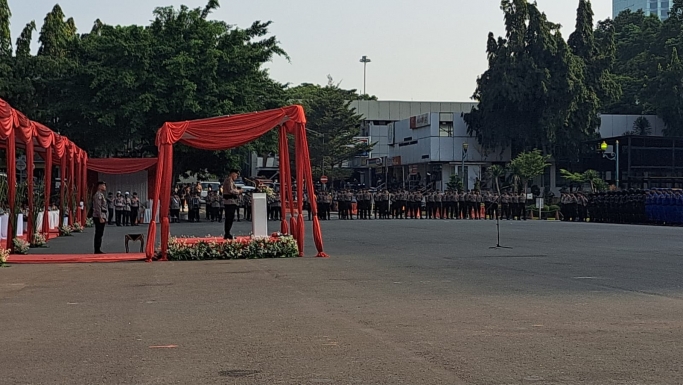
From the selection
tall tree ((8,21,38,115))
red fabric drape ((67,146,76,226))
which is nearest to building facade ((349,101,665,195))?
tall tree ((8,21,38,115))

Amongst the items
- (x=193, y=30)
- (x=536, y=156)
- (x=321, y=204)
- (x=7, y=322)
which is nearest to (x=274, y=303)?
(x=7, y=322)

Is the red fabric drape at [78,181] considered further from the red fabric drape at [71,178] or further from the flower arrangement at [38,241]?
the flower arrangement at [38,241]

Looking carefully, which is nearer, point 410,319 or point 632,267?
point 410,319

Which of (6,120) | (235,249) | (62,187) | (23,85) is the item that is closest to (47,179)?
(62,187)

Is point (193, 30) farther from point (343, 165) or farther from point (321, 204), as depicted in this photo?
point (343, 165)

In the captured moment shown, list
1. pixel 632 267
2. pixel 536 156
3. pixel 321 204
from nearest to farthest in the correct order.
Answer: pixel 632 267 < pixel 321 204 < pixel 536 156

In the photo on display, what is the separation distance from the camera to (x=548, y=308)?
37.3ft

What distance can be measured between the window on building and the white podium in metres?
49.1

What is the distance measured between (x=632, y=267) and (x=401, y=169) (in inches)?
2437

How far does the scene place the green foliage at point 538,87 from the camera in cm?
6569

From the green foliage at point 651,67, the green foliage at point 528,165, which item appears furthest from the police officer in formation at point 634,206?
the green foliage at point 651,67

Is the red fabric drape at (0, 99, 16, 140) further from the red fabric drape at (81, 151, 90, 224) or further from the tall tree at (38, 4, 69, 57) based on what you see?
the tall tree at (38, 4, 69, 57)

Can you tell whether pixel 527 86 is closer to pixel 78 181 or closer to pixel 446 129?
pixel 446 129

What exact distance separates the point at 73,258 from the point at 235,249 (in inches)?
150
